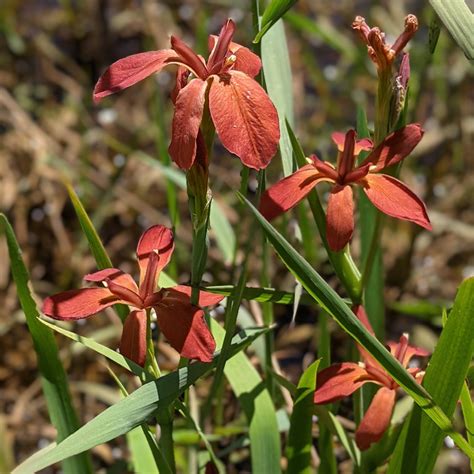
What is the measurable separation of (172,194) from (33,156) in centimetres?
101

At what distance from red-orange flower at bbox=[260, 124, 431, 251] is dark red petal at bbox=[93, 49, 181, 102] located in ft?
0.46

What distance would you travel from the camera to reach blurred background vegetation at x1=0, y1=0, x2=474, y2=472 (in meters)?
1.71

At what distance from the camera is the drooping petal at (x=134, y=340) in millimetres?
736

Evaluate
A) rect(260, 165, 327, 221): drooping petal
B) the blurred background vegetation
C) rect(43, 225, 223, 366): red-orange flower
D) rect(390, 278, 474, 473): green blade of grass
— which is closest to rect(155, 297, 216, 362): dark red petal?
rect(43, 225, 223, 366): red-orange flower

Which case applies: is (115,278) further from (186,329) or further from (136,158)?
(136,158)

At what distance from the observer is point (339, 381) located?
0.84 metres

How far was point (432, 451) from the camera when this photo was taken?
824 mm

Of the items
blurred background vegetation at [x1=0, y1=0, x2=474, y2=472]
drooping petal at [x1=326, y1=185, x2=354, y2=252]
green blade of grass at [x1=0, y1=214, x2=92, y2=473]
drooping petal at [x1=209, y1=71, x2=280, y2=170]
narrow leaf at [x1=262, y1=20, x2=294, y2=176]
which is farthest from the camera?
blurred background vegetation at [x1=0, y1=0, x2=474, y2=472]

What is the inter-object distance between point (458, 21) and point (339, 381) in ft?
1.13

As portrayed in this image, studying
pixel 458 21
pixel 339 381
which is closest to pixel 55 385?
pixel 339 381

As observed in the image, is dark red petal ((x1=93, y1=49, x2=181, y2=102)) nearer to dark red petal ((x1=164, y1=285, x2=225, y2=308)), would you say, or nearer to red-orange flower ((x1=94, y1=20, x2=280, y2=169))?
red-orange flower ((x1=94, y1=20, x2=280, y2=169))

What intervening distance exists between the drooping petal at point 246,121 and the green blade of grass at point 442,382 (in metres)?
0.21

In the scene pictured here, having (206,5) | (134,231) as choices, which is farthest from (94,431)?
(206,5)

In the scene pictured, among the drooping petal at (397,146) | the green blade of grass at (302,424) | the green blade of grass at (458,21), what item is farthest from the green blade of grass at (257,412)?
the green blade of grass at (458,21)
